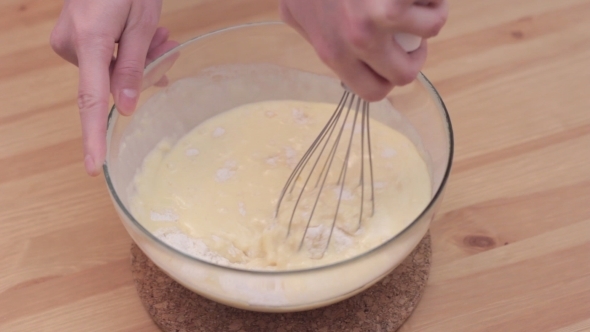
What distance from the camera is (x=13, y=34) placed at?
1.29 m

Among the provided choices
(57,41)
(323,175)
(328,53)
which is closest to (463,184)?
(323,175)

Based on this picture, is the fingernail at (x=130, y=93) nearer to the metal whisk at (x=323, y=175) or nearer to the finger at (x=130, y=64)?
the finger at (x=130, y=64)

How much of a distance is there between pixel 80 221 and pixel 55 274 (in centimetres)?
10

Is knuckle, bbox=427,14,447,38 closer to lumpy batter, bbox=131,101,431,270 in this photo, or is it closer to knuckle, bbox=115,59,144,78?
lumpy batter, bbox=131,101,431,270

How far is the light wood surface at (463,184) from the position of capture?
2.81ft

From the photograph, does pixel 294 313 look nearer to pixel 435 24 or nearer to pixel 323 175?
pixel 323 175

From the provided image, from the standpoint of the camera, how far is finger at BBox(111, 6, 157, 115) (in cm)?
87

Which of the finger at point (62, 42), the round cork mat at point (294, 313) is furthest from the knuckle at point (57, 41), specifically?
the round cork mat at point (294, 313)

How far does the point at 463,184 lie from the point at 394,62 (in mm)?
471

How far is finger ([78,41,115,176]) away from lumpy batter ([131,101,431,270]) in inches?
6.2

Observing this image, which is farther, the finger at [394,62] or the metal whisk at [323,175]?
the metal whisk at [323,175]

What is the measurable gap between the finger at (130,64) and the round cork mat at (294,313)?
273 mm

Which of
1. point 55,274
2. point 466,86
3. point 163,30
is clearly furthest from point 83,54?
point 466,86

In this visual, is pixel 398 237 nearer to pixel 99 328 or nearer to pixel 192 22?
pixel 99 328
